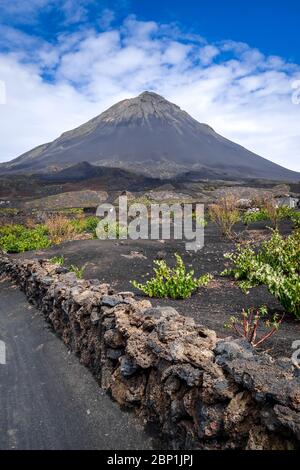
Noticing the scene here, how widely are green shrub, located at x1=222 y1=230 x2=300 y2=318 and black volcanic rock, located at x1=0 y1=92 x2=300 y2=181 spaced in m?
97.1

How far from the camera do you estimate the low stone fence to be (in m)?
2.58

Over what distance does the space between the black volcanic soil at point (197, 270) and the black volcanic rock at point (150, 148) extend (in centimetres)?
9164

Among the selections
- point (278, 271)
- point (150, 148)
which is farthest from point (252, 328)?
point (150, 148)

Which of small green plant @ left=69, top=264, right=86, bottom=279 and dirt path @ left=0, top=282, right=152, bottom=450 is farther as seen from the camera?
small green plant @ left=69, top=264, right=86, bottom=279

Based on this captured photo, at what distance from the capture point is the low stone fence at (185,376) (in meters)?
2.58

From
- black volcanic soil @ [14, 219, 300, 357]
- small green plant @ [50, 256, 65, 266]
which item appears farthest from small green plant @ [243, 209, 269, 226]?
small green plant @ [50, 256, 65, 266]

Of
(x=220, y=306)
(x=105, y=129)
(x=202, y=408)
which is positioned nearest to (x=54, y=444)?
(x=202, y=408)

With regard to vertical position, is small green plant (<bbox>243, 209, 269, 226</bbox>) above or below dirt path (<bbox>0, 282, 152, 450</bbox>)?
above

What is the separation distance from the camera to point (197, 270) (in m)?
9.91

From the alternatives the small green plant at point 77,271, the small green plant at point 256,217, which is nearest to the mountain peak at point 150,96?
the small green plant at point 256,217

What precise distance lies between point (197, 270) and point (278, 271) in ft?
11.3

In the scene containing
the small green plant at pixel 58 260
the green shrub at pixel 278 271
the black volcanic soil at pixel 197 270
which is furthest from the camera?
the small green plant at pixel 58 260

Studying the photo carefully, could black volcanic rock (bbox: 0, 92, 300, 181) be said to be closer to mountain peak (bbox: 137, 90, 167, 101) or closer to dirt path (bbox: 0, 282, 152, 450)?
mountain peak (bbox: 137, 90, 167, 101)

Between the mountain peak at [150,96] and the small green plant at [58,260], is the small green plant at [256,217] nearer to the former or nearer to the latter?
the small green plant at [58,260]
